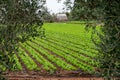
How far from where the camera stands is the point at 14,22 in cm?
719

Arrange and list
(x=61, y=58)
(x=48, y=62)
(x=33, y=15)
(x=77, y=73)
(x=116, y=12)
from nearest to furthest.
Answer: (x=116, y=12) → (x=33, y=15) → (x=77, y=73) → (x=48, y=62) → (x=61, y=58)

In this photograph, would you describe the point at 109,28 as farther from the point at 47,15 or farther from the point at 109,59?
the point at 47,15

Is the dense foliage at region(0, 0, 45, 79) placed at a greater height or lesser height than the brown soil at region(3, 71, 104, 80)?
greater

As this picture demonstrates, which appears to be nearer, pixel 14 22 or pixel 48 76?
pixel 14 22

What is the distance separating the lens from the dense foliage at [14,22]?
22.9 ft

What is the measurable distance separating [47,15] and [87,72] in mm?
8375

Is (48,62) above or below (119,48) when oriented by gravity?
below

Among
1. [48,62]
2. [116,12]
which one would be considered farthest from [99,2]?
[48,62]

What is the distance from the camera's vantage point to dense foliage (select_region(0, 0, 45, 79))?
274 inches

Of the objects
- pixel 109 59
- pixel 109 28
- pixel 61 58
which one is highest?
pixel 109 28

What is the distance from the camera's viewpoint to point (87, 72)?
1547 centimetres

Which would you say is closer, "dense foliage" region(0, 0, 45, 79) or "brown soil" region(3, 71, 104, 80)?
"dense foliage" region(0, 0, 45, 79)

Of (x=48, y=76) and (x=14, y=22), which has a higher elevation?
(x=14, y=22)

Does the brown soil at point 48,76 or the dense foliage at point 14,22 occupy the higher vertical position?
the dense foliage at point 14,22
